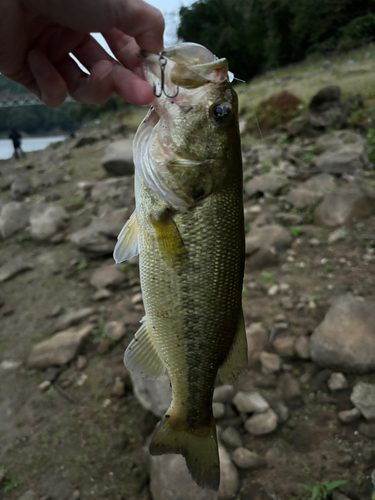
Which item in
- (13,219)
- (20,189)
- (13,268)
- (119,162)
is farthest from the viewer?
(20,189)

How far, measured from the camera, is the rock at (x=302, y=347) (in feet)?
10.2

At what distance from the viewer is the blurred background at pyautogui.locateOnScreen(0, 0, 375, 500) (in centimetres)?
255

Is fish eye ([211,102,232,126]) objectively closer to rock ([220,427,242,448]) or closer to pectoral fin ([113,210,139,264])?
pectoral fin ([113,210,139,264])

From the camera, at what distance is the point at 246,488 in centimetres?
241

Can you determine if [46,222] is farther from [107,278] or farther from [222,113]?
[222,113]

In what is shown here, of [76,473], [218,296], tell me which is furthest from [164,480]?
[218,296]

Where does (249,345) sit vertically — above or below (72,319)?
above

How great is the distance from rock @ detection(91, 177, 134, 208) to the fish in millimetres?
5181

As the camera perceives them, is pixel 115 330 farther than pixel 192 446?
Yes

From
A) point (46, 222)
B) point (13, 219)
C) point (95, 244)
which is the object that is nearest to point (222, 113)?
point (95, 244)

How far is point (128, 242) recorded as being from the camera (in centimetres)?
176

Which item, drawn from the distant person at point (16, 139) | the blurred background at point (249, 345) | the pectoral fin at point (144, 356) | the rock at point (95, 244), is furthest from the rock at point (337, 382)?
the distant person at point (16, 139)

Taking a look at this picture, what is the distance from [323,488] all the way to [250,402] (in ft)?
2.39

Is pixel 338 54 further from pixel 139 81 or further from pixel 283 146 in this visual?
pixel 139 81
